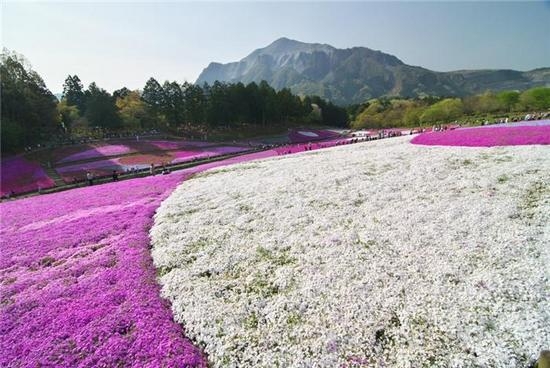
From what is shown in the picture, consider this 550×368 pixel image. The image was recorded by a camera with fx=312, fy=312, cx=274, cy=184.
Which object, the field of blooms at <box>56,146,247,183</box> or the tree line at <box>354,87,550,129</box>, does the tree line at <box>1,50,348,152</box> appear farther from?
the tree line at <box>354,87,550,129</box>

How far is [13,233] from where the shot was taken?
20812mm

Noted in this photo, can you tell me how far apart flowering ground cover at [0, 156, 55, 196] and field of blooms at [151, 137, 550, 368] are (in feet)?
92.4

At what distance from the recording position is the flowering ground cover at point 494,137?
1113 inches

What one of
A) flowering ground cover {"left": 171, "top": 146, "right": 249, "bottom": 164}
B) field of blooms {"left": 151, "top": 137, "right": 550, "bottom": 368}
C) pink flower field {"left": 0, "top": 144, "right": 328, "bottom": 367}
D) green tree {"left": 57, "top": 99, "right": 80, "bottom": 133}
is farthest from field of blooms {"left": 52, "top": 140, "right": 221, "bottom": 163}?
field of blooms {"left": 151, "top": 137, "right": 550, "bottom": 368}

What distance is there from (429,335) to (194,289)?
8446 millimetres

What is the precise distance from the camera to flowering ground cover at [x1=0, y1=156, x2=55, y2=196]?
38969mm

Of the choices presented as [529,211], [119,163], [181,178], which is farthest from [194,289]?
[119,163]

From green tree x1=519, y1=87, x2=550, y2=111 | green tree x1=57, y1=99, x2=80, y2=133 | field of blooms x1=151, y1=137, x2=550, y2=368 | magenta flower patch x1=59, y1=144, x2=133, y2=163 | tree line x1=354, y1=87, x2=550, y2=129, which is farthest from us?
tree line x1=354, y1=87, x2=550, y2=129

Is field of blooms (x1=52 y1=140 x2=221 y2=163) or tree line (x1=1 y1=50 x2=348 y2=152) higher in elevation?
tree line (x1=1 y1=50 x2=348 y2=152)

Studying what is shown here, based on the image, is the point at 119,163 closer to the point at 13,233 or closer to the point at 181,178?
the point at 181,178

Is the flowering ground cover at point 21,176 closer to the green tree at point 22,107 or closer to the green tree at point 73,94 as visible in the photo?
the green tree at point 22,107

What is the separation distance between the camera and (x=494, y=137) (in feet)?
100.0

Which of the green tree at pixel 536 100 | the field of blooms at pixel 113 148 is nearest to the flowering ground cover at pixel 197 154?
the field of blooms at pixel 113 148

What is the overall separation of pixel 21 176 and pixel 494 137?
59.3 metres
